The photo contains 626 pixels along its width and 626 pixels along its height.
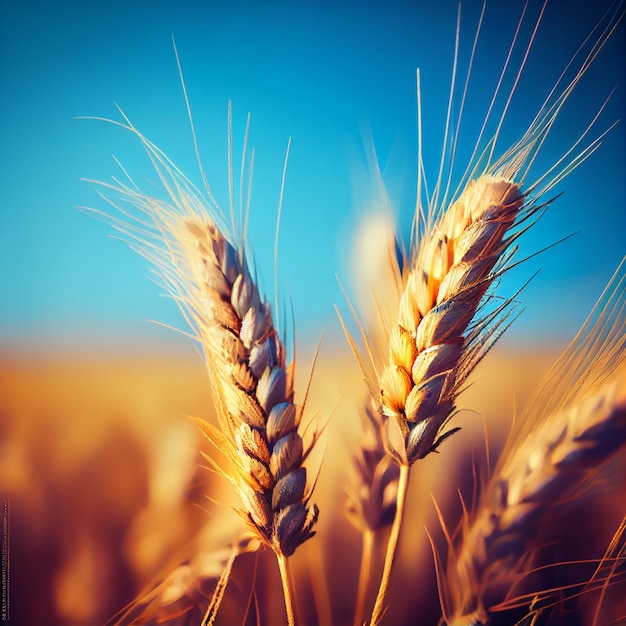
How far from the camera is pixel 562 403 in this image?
1.09m

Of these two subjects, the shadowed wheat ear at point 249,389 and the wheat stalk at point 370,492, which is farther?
the wheat stalk at point 370,492

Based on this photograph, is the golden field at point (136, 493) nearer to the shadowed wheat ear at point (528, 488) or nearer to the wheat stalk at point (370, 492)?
the wheat stalk at point (370, 492)

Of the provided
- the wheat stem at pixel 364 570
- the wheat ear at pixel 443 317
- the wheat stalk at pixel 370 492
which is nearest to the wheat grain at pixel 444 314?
the wheat ear at pixel 443 317

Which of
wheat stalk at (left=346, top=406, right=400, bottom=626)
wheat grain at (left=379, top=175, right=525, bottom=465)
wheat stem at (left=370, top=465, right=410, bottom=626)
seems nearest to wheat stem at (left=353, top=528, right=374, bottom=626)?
wheat stalk at (left=346, top=406, right=400, bottom=626)

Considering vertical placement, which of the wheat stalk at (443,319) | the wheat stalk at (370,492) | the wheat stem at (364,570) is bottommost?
the wheat stem at (364,570)

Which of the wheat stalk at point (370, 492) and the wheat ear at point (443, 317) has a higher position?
the wheat ear at point (443, 317)

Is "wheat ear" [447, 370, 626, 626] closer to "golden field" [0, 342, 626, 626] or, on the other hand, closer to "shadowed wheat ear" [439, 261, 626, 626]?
"shadowed wheat ear" [439, 261, 626, 626]

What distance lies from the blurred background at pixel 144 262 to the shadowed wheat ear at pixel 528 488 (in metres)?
0.08

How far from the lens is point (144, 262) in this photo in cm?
105

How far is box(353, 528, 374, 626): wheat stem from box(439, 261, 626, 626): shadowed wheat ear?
0.16m

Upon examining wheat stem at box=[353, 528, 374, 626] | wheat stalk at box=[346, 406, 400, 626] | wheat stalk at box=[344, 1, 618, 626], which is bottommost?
wheat stem at box=[353, 528, 374, 626]

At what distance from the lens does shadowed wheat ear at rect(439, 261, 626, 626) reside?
101cm

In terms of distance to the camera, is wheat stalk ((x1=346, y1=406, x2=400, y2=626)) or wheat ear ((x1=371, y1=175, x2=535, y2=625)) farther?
wheat stalk ((x1=346, y1=406, x2=400, y2=626))

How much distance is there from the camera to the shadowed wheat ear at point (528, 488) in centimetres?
101
